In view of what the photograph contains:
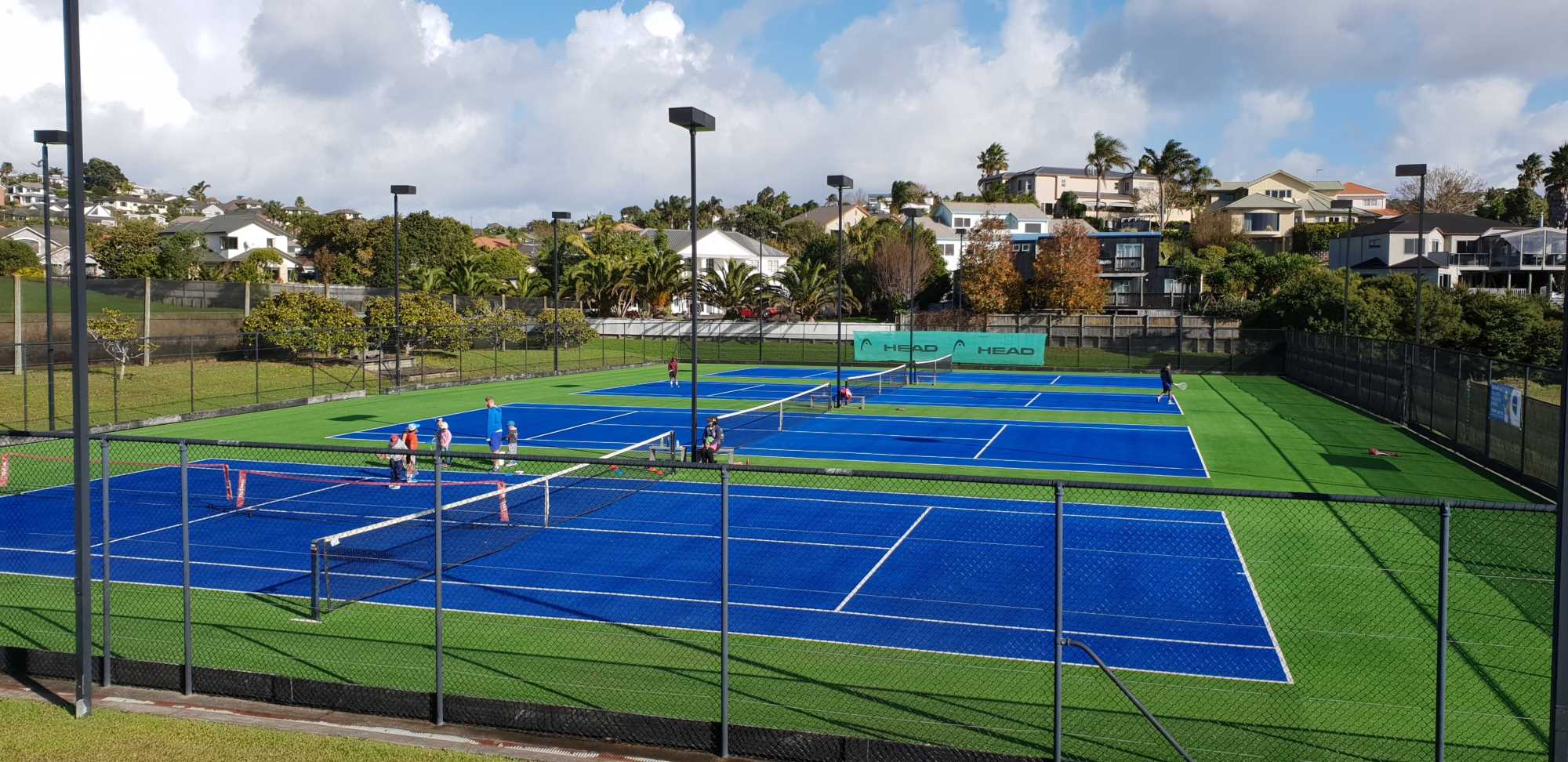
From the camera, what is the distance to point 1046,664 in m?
12.6

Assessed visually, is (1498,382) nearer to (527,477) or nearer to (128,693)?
(527,477)

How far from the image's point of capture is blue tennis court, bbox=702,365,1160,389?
54.6m

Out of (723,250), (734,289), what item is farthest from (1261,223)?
(734,289)

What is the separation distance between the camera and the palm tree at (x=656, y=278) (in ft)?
273

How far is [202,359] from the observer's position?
152 ft

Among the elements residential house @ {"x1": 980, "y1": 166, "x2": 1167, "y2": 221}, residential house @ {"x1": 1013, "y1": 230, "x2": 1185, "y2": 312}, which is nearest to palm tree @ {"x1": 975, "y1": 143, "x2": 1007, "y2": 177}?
residential house @ {"x1": 980, "y1": 166, "x2": 1167, "y2": 221}

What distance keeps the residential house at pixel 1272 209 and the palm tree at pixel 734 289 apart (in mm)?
48970

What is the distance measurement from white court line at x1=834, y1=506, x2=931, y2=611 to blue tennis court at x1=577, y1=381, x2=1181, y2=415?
71.6ft

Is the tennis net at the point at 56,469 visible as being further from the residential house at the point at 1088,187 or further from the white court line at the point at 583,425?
the residential house at the point at 1088,187

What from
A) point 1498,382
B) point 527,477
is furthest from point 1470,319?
point 527,477

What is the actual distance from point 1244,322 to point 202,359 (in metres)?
55.4

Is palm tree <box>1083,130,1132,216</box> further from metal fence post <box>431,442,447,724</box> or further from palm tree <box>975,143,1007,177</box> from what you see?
metal fence post <box>431,442,447,724</box>

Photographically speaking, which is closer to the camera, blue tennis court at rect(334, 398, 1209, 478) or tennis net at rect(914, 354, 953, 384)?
blue tennis court at rect(334, 398, 1209, 478)

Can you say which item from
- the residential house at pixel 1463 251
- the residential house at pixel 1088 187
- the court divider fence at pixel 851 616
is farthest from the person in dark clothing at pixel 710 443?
the residential house at pixel 1088 187
